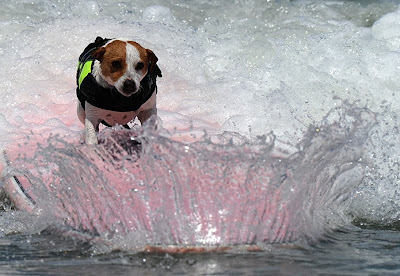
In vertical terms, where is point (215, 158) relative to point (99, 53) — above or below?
below

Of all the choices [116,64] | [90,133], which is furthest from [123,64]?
[90,133]

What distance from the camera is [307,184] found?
173 inches

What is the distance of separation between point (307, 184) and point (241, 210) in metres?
0.45

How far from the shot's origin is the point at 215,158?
4234mm

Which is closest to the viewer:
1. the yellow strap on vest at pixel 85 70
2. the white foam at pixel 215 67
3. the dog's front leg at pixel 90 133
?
the yellow strap on vest at pixel 85 70

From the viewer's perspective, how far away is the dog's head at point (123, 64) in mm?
4820

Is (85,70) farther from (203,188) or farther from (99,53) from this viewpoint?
(203,188)

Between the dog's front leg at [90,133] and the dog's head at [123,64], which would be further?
the dog's front leg at [90,133]

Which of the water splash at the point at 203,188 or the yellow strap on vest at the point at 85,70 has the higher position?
the yellow strap on vest at the point at 85,70

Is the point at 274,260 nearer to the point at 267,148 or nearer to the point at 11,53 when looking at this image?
the point at 267,148

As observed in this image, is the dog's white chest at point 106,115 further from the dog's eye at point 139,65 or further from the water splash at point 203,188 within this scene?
the water splash at point 203,188

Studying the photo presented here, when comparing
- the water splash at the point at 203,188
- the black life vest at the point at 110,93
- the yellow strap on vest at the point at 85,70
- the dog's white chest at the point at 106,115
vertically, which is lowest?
the water splash at the point at 203,188

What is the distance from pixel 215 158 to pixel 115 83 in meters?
0.97

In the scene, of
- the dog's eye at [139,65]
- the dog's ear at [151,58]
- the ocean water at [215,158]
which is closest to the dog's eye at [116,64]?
the dog's eye at [139,65]
